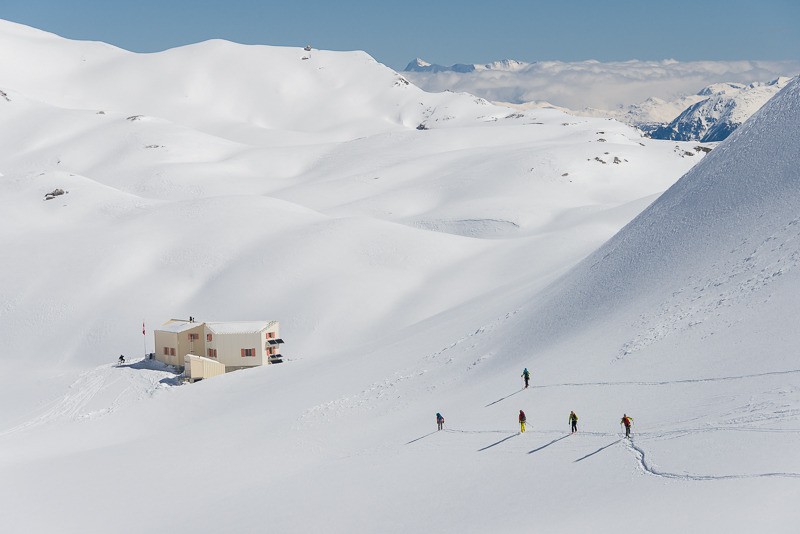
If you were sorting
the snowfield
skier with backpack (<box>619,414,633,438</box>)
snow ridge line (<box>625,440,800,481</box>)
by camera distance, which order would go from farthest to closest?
skier with backpack (<box>619,414,633,438</box>) < the snowfield < snow ridge line (<box>625,440,800,481</box>)

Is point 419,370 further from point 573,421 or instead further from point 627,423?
point 627,423

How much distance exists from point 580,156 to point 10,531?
131 m

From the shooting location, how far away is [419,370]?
48.0 m

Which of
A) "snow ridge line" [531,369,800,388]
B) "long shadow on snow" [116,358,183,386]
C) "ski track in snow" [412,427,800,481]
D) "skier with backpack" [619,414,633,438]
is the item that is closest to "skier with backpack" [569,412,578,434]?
"ski track in snow" [412,427,800,481]

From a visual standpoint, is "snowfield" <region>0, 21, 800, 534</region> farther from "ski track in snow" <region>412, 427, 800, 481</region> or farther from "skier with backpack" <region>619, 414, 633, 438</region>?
"skier with backpack" <region>619, 414, 633, 438</region>

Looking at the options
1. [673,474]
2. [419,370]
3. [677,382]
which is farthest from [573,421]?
[419,370]

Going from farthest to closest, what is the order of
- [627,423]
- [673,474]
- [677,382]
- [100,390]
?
[100,390] < [677,382] < [627,423] < [673,474]

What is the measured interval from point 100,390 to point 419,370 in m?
27.1

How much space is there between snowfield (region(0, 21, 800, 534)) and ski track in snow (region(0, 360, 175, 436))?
30 cm

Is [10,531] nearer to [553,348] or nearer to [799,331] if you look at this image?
[553,348]

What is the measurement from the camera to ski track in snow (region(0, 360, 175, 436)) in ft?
187

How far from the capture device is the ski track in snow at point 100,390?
56.9 meters

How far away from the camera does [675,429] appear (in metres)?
28.2

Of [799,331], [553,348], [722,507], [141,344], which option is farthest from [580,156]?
[722,507]
